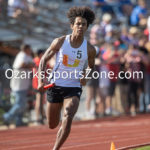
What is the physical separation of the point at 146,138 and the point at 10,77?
14.1 ft

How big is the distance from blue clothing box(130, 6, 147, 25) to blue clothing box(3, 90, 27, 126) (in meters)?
5.79

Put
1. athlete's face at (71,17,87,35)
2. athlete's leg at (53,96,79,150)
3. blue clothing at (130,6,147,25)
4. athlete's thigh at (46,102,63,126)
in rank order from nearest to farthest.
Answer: athlete's leg at (53,96,79,150), athlete's face at (71,17,87,35), athlete's thigh at (46,102,63,126), blue clothing at (130,6,147,25)

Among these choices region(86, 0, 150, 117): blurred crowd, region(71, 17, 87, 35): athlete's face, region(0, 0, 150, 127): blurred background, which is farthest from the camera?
region(86, 0, 150, 117): blurred crowd

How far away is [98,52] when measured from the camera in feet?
44.5

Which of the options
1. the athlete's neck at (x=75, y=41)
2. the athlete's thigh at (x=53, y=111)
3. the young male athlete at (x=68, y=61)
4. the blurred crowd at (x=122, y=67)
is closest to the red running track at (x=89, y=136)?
the blurred crowd at (x=122, y=67)

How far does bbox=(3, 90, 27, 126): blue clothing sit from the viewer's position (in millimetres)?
12336

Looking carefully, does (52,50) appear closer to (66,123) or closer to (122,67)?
(66,123)

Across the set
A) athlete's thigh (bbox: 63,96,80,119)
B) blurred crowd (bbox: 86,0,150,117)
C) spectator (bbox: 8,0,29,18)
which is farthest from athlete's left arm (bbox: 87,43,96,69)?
spectator (bbox: 8,0,29,18)

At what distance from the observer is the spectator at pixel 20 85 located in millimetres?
12328

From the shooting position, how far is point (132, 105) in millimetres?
15469

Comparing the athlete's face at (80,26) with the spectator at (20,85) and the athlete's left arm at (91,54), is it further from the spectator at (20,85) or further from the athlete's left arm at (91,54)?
the spectator at (20,85)

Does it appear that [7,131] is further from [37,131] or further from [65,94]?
[65,94]

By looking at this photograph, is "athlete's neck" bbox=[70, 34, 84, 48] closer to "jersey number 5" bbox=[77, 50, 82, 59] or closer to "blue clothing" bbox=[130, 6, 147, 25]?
"jersey number 5" bbox=[77, 50, 82, 59]

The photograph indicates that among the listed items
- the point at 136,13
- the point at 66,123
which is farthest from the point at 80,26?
the point at 136,13
